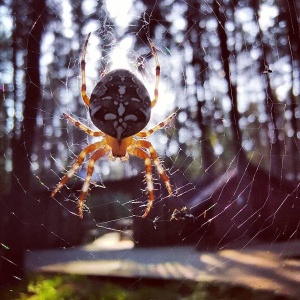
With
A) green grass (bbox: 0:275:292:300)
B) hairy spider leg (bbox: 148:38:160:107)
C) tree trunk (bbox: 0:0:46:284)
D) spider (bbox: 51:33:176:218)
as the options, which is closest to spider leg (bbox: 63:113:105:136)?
spider (bbox: 51:33:176:218)

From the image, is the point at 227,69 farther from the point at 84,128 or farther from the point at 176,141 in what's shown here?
the point at 84,128

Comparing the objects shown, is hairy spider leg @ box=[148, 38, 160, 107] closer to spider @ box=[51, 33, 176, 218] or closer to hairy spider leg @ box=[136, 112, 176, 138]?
spider @ box=[51, 33, 176, 218]

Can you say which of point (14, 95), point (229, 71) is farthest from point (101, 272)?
point (229, 71)

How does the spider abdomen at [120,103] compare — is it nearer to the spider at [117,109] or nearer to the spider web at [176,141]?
the spider at [117,109]

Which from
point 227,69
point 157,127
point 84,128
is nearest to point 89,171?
point 84,128

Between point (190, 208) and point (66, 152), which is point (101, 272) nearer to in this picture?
point (190, 208)

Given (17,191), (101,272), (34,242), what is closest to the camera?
(101,272)
